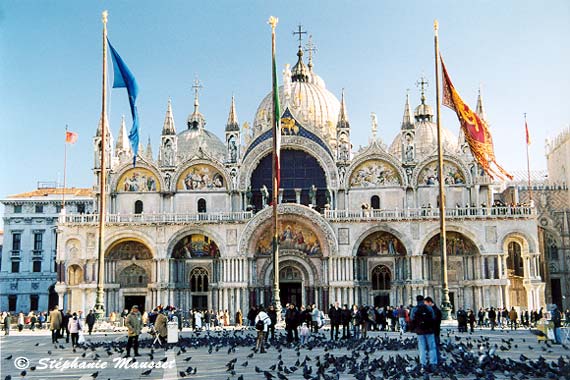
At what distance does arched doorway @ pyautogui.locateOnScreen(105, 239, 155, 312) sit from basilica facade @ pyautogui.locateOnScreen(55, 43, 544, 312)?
0.07 metres

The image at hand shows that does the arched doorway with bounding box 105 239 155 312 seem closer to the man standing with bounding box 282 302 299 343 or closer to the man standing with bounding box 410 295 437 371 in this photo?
the man standing with bounding box 282 302 299 343

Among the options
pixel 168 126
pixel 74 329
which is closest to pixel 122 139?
pixel 168 126

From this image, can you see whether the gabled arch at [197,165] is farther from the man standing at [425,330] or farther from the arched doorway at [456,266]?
the man standing at [425,330]

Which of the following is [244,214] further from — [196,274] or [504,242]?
[504,242]

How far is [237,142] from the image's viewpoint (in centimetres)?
5288

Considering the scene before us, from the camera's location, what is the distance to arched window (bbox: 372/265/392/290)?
166ft

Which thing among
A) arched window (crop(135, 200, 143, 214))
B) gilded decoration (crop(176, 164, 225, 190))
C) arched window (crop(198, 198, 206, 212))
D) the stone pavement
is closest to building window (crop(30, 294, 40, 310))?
arched window (crop(135, 200, 143, 214))

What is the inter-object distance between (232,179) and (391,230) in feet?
38.5

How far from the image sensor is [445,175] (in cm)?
5153

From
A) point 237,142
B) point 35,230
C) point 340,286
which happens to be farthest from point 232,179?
point 35,230

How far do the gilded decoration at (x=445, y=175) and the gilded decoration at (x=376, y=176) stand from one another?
1813 mm

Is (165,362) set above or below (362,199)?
below

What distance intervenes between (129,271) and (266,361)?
32673mm

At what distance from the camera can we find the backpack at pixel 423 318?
17.2 metres
